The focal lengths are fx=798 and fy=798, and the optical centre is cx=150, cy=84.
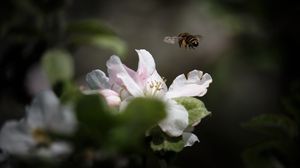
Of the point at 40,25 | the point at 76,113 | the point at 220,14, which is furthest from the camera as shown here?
the point at 220,14

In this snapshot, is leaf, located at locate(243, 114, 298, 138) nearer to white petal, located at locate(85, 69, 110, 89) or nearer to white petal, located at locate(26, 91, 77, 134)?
Result: white petal, located at locate(85, 69, 110, 89)

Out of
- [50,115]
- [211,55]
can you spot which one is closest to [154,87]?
[50,115]

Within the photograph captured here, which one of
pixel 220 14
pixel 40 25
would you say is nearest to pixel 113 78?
pixel 40 25

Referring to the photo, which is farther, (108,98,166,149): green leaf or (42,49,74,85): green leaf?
(42,49,74,85): green leaf

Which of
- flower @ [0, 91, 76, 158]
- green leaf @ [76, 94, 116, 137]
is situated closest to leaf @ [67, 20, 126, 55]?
flower @ [0, 91, 76, 158]

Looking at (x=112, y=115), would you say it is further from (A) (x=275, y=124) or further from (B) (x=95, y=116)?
(A) (x=275, y=124)

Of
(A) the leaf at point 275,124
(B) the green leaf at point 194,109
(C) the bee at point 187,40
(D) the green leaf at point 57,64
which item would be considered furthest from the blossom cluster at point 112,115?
(D) the green leaf at point 57,64

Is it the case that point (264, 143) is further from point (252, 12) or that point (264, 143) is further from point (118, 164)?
point (252, 12)
